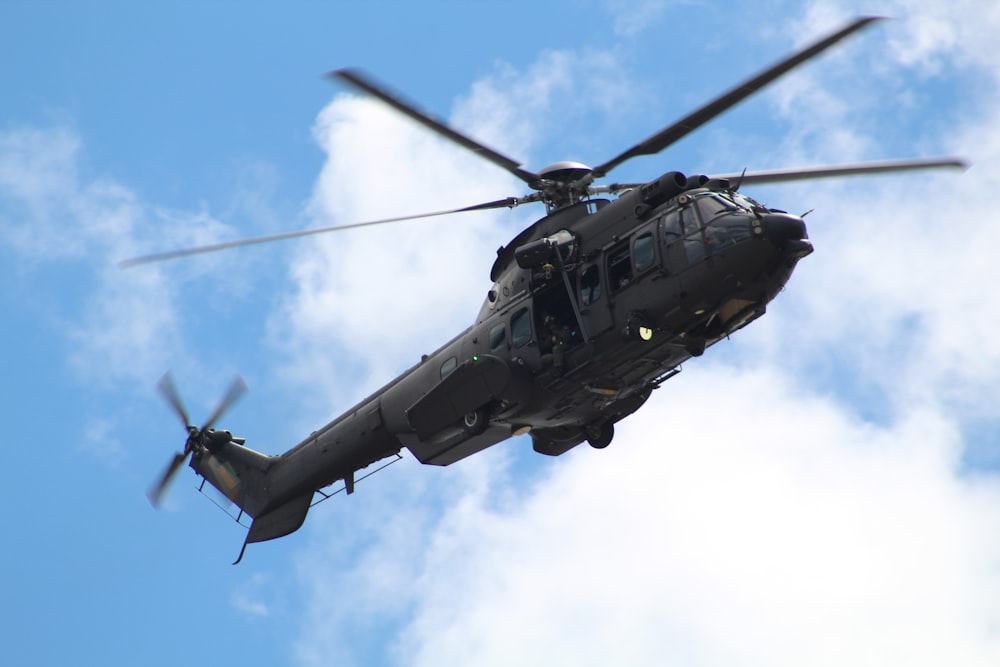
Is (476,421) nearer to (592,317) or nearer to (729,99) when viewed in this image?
(592,317)

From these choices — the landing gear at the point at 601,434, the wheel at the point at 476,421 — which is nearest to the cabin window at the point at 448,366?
the wheel at the point at 476,421

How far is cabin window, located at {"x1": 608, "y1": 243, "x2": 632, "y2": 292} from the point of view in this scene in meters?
22.6

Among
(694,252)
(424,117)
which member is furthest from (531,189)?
(694,252)

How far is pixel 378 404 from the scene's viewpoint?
2719 cm

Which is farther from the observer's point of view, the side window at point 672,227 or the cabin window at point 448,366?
the cabin window at point 448,366

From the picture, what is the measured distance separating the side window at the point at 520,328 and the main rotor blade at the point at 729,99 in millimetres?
3399

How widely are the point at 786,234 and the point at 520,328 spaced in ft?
18.1

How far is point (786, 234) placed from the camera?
21.2 m

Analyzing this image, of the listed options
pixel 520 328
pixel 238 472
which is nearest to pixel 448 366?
pixel 520 328

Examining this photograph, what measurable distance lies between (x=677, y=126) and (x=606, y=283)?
311 cm

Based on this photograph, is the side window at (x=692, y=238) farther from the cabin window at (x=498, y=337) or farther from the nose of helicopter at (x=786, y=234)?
the cabin window at (x=498, y=337)

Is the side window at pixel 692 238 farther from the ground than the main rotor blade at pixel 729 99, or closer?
closer

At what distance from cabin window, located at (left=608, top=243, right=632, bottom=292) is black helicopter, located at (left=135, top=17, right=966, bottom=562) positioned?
2cm

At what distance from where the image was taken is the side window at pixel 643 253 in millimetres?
22219
